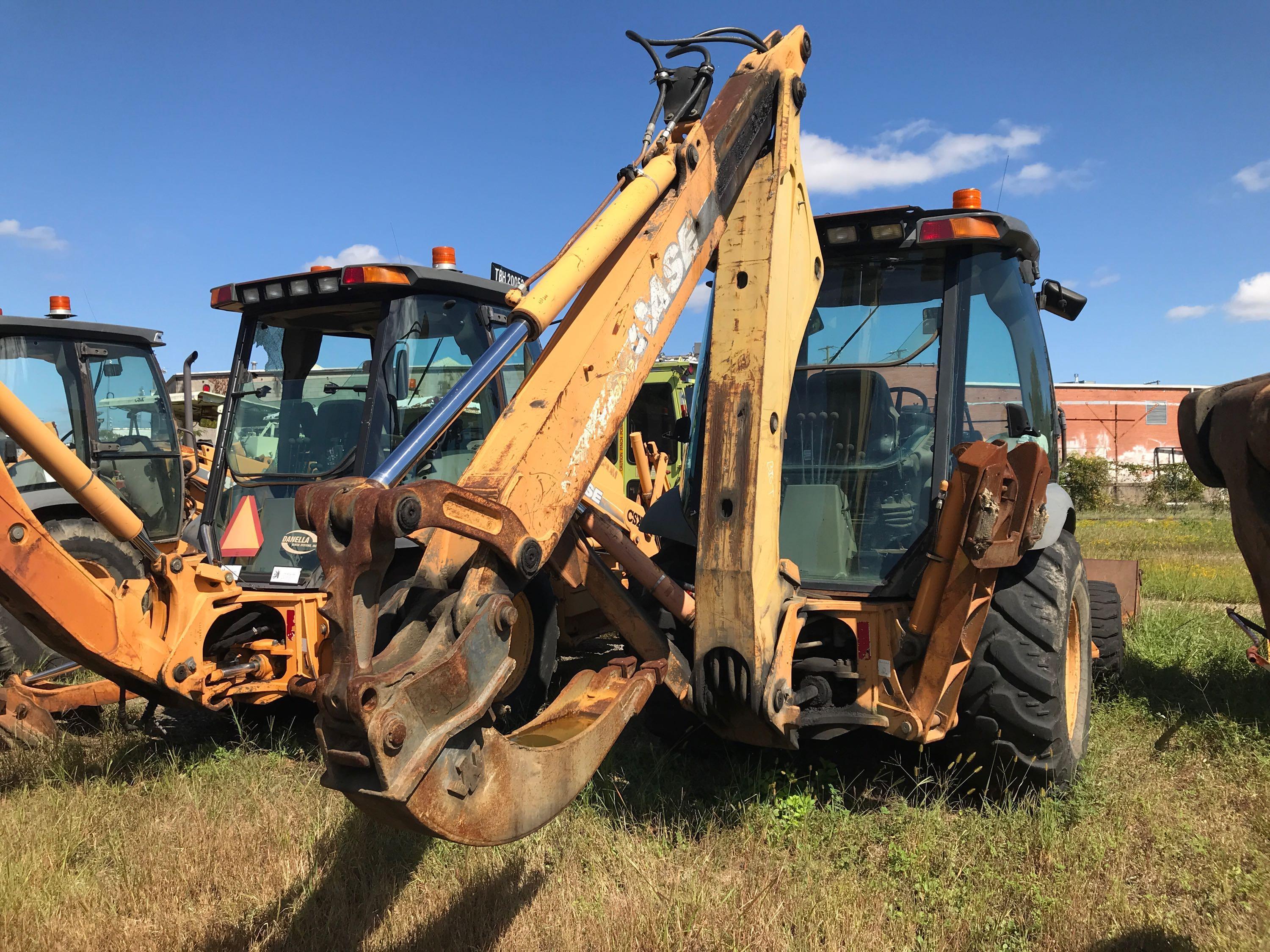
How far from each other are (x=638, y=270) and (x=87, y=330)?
20.3 feet

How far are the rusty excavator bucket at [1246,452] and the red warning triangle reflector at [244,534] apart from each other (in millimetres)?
4394

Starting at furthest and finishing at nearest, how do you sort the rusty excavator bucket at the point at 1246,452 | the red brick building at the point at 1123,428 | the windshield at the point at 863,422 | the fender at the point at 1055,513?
the red brick building at the point at 1123,428 < the windshield at the point at 863,422 < the fender at the point at 1055,513 < the rusty excavator bucket at the point at 1246,452

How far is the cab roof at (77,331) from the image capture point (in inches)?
280

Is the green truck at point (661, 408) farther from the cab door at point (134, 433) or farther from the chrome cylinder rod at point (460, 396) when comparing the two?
the chrome cylinder rod at point (460, 396)

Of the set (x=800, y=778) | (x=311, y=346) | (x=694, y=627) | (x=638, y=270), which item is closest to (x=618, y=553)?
(x=694, y=627)

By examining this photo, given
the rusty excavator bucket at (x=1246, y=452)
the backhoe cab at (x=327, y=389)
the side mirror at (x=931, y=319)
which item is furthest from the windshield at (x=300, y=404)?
the rusty excavator bucket at (x=1246, y=452)

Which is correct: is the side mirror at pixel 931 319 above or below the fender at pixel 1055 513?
above

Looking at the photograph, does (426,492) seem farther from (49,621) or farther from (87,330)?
(87,330)

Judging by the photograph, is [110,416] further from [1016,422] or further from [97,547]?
[1016,422]

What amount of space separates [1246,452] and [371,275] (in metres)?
4.10

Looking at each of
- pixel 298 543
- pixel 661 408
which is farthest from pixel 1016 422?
pixel 661 408

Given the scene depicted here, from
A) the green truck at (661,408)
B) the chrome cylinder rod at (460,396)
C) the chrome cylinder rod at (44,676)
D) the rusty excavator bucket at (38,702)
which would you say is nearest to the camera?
the chrome cylinder rod at (460,396)

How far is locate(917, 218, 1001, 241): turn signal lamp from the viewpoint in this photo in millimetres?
3949

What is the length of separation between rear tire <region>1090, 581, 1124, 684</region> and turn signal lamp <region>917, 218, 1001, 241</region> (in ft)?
8.98
